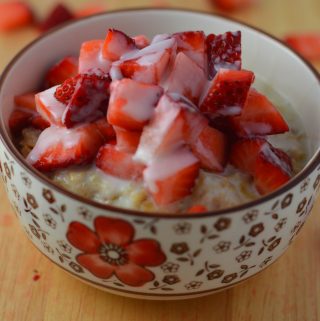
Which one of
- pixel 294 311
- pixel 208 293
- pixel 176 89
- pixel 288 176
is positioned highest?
pixel 176 89

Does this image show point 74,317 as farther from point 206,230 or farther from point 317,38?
point 317,38

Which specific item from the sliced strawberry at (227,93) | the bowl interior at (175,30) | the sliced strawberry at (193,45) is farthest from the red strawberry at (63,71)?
the sliced strawberry at (227,93)

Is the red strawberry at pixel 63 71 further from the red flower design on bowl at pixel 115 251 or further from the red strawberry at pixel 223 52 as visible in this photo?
the red flower design on bowl at pixel 115 251

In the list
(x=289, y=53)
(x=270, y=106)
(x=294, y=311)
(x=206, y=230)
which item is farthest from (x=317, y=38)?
(x=206, y=230)

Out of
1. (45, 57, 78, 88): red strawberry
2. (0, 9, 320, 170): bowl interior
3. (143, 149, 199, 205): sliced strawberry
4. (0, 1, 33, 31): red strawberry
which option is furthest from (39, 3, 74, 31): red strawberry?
(143, 149, 199, 205): sliced strawberry

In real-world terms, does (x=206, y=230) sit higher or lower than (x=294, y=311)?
higher

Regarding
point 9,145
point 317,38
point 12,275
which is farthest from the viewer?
point 317,38

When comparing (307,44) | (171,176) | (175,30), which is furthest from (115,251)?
(307,44)

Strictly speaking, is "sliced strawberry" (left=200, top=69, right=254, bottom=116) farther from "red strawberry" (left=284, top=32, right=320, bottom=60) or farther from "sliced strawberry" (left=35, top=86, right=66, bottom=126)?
"red strawberry" (left=284, top=32, right=320, bottom=60)
